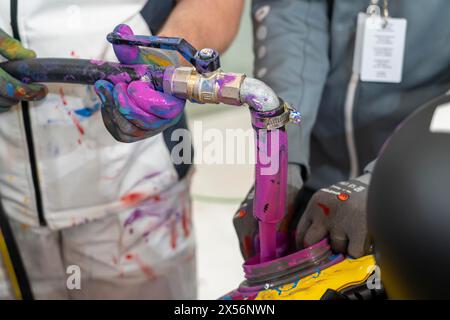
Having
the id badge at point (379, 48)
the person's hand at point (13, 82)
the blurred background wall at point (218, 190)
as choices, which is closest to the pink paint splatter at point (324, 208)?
the id badge at point (379, 48)

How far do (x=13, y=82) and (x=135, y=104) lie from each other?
0.19 meters

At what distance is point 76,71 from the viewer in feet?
2.08

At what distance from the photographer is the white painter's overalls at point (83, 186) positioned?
0.78 m

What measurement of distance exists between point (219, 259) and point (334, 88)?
52 centimetres

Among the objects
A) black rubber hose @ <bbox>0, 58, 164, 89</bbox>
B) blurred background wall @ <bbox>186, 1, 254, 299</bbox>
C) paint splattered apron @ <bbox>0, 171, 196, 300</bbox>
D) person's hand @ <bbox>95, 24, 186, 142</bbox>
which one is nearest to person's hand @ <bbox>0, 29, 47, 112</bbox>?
black rubber hose @ <bbox>0, 58, 164, 89</bbox>

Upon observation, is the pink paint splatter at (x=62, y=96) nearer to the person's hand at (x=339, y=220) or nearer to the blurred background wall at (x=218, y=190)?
the person's hand at (x=339, y=220)

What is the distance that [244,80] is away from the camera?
545mm

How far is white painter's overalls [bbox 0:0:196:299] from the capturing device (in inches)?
30.8

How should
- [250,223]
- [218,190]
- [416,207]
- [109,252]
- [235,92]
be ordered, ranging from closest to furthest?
[416,207]
[235,92]
[250,223]
[109,252]
[218,190]

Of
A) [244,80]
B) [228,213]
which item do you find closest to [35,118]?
[244,80]

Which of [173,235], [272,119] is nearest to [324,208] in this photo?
[272,119]

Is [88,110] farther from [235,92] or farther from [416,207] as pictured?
[416,207]

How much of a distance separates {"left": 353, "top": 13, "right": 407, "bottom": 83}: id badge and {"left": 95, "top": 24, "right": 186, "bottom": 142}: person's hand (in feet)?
1.07
